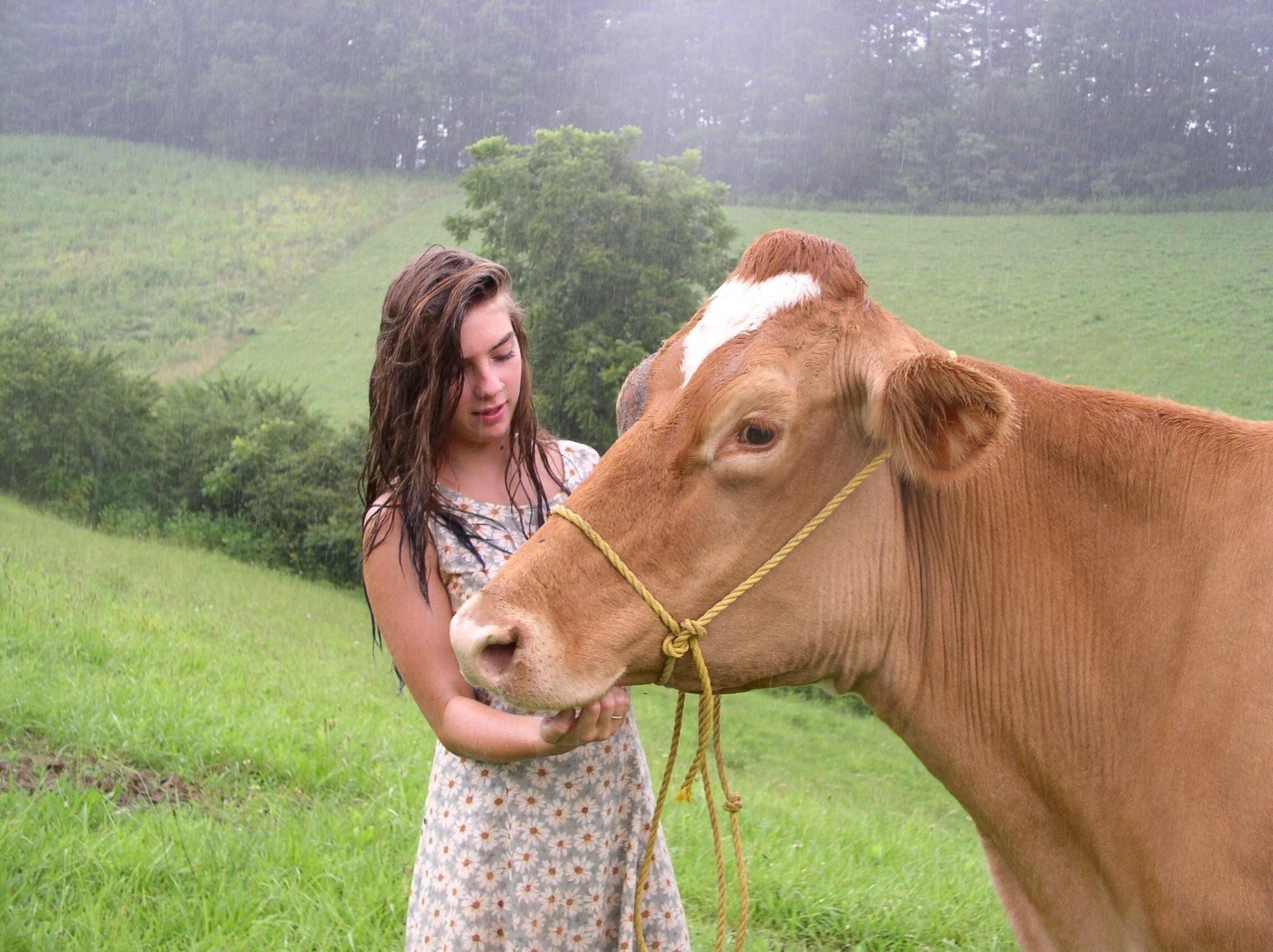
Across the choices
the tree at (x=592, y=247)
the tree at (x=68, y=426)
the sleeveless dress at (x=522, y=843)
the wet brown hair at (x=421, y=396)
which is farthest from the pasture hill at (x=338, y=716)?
the tree at (x=592, y=247)

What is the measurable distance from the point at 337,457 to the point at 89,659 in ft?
61.1

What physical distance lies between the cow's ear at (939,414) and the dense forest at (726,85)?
3714 cm

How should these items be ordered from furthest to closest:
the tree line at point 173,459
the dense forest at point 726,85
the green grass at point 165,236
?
the green grass at point 165,236 → the dense forest at point 726,85 → the tree line at point 173,459

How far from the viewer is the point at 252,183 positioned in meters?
53.7

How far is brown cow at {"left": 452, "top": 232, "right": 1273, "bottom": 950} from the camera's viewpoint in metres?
2.01

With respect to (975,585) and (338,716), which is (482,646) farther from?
(338,716)

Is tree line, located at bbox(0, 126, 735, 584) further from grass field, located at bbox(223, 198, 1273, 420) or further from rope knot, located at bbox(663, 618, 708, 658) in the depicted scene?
rope knot, located at bbox(663, 618, 708, 658)

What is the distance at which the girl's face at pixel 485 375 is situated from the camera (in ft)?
8.16

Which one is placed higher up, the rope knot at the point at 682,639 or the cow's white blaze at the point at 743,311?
the cow's white blaze at the point at 743,311

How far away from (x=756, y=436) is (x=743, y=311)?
1.01 ft

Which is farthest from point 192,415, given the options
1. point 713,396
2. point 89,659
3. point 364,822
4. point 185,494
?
point 713,396

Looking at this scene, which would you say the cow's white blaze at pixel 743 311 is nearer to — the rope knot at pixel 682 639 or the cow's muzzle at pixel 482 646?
the rope knot at pixel 682 639

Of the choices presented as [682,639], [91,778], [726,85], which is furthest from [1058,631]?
[726,85]

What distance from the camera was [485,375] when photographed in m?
2.49
